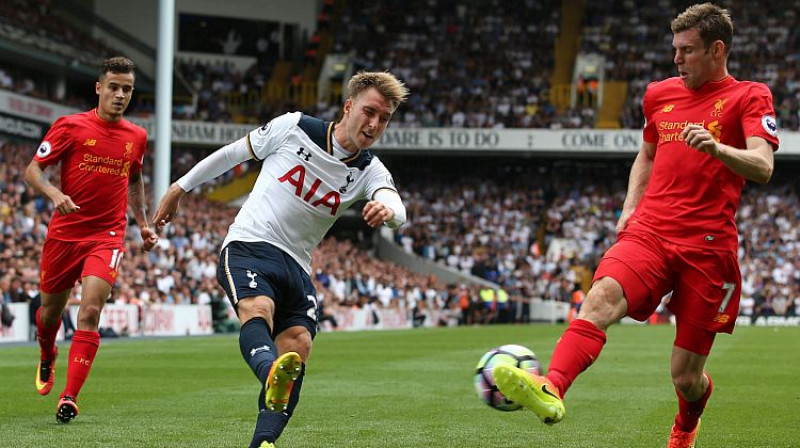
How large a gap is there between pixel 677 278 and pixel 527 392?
1.47m

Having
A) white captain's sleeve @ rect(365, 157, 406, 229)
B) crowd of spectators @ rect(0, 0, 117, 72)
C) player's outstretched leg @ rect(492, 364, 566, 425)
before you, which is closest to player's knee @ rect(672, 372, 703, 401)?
player's outstretched leg @ rect(492, 364, 566, 425)

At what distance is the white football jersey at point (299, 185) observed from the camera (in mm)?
6617

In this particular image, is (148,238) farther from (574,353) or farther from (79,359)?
(574,353)

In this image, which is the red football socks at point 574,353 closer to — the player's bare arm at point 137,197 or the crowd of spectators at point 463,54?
the player's bare arm at point 137,197

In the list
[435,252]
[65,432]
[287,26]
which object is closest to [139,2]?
[287,26]

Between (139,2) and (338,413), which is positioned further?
(139,2)

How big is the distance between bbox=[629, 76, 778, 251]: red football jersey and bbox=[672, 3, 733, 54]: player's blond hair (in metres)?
0.27

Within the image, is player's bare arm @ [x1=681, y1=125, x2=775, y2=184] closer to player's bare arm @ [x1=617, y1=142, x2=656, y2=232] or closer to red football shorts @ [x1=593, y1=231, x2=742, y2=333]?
red football shorts @ [x1=593, y1=231, x2=742, y2=333]

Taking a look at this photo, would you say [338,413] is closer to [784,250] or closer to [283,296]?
[283,296]

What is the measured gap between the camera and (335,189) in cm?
668

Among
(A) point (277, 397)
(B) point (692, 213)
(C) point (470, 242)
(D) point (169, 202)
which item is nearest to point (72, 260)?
(D) point (169, 202)

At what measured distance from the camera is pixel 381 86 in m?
6.53

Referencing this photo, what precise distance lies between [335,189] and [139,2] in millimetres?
47428

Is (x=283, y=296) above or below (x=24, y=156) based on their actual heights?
above
